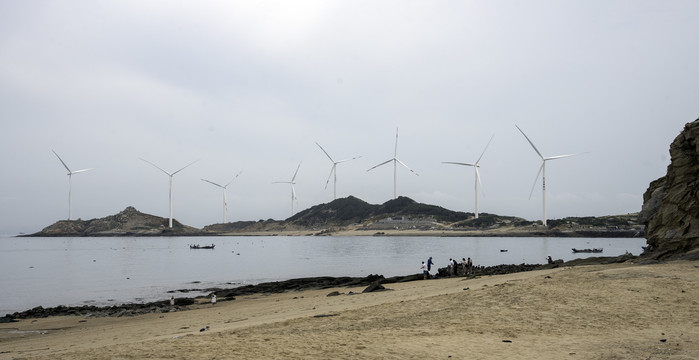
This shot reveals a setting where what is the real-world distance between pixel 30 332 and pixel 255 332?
15327 mm

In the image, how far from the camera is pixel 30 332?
23.2 metres

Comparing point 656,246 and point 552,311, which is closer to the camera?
point 552,311

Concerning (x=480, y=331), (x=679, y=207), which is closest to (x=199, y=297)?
(x=480, y=331)

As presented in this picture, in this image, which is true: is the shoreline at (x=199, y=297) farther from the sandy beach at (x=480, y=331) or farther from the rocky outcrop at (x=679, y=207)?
the sandy beach at (x=480, y=331)

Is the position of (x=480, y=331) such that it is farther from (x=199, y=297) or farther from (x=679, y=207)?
(x=199, y=297)

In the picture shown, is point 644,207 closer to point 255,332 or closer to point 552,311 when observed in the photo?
point 552,311

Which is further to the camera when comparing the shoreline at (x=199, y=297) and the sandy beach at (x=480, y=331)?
the shoreline at (x=199, y=297)

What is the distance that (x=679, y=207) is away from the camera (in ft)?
92.5

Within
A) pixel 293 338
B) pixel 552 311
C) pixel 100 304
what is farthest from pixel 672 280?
pixel 100 304

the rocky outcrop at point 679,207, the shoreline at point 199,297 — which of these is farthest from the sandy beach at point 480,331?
the shoreline at point 199,297

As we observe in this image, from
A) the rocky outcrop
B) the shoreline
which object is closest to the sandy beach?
the rocky outcrop

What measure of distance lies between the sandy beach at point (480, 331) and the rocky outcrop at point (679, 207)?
5770 mm

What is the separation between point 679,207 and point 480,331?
70.8 ft

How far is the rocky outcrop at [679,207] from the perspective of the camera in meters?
27.0
